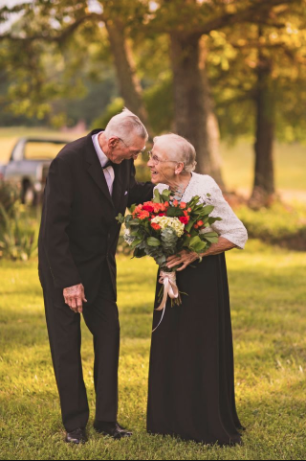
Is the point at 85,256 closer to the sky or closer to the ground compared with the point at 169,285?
closer to the sky

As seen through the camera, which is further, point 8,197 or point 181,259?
point 8,197

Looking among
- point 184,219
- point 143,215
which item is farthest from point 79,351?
point 184,219

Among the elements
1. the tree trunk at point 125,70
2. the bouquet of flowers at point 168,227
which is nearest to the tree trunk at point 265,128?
the tree trunk at point 125,70

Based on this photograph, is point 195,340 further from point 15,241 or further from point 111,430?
point 15,241

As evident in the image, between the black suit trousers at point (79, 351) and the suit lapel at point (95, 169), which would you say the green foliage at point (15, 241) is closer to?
the black suit trousers at point (79, 351)

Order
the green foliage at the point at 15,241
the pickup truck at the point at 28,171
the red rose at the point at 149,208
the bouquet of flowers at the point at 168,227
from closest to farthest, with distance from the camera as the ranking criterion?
the bouquet of flowers at the point at 168,227 → the red rose at the point at 149,208 → the green foliage at the point at 15,241 → the pickup truck at the point at 28,171

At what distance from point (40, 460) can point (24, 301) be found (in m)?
4.44

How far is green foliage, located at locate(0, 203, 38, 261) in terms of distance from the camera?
34.9ft

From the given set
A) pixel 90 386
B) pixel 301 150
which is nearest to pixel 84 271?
pixel 90 386

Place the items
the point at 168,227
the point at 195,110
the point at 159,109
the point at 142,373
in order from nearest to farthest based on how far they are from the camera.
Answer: the point at 168,227, the point at 142,373, the point at 195,110, the point at 159,109

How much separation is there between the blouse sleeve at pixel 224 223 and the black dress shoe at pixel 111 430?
57.0 inches

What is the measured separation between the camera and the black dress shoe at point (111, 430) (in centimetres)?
440

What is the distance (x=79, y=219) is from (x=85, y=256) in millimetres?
252

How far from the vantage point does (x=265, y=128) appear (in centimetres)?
1983
